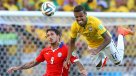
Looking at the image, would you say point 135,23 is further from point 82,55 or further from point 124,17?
point 82,55

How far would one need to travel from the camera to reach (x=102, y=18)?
9023mm

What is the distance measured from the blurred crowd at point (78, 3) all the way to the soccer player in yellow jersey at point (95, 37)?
338 centimetres

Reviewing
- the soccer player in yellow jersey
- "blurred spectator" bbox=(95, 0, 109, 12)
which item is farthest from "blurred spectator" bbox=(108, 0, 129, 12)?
the soccer player in yellow jersey

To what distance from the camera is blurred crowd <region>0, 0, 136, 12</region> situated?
11357mm

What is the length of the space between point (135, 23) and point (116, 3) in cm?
303

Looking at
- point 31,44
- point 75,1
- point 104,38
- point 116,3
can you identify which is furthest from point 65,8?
point 104,38

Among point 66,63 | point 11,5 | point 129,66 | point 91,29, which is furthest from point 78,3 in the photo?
point 66,63

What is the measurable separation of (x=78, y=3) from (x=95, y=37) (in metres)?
4.28

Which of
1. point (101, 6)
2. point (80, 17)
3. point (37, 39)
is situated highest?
point (80, 17)

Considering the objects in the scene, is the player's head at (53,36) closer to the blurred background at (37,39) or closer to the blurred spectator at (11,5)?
the blurred background at (37,39)

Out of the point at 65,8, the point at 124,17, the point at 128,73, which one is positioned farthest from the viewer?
the point at 65,8

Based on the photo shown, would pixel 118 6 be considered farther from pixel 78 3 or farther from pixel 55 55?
pixel 55 55

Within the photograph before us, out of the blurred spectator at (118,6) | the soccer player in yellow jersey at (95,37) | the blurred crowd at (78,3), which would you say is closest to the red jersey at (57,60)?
the soccer player in yellow jersey at (95,37)

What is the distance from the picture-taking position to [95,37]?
295 inches
